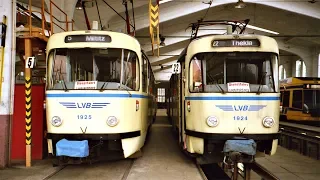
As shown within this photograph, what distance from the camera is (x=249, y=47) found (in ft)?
23.7

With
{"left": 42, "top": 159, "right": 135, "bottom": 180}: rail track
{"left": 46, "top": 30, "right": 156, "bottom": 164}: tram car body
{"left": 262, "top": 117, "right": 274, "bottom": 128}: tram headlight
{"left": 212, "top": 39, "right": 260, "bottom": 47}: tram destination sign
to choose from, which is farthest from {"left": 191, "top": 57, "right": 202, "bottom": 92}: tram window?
{"left": 42, "top": 159, "right": 135, "bottom": 180}: rail track

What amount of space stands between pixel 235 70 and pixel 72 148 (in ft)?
12.5

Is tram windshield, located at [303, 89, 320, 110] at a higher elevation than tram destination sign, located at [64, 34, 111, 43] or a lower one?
lower

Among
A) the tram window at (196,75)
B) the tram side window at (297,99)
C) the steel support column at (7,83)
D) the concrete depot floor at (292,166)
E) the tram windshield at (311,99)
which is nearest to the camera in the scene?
the tram window at (196,75)

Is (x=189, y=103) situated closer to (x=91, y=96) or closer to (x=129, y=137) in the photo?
(x=129, y=137)

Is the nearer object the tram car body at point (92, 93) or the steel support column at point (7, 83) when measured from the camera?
the tram car body at point (92, 93)

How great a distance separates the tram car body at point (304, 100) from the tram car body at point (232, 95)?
38.4ft

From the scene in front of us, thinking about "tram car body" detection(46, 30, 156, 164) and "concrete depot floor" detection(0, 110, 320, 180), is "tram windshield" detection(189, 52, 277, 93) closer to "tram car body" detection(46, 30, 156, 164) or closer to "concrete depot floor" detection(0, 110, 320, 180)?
"tram car body" detection(46, 30, 156, 164)

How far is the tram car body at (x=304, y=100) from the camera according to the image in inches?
710

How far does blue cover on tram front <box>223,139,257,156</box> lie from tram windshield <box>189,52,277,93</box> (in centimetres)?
119

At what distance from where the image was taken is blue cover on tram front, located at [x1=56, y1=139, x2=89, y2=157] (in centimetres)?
664

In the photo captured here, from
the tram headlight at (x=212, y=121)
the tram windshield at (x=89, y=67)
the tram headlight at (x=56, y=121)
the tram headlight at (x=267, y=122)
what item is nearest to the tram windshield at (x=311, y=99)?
the tram headlight at (x=267, y=122)

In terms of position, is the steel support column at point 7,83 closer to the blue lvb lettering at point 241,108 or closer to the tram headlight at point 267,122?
the blue lvb lettering at point 241,108

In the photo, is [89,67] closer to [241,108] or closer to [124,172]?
[124,172]
